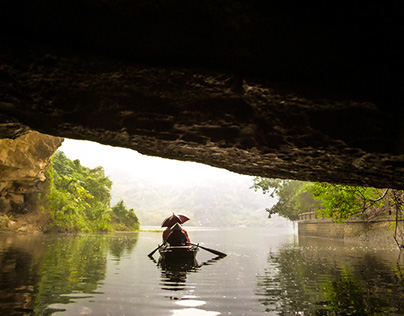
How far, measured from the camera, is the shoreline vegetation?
30.8 metres

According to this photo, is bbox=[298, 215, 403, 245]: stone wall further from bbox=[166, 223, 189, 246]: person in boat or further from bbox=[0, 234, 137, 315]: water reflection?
bbox=[0, 234, 137, 315]: water reflection

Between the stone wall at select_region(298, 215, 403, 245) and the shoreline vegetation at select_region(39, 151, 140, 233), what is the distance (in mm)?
23753

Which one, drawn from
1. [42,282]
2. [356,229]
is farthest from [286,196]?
[42,282]

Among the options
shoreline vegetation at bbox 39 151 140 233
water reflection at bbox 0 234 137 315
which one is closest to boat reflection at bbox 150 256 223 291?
water reflection at bbox 0 234 137 315

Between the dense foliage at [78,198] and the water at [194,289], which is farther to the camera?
the dense foliage at [78,198]

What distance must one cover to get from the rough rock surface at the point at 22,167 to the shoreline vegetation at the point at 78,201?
8.09ft

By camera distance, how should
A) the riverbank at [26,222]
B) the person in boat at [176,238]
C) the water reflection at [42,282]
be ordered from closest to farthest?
the water reflection at [42,282], the person in boat at [176,238], the riverbank at [26,222]

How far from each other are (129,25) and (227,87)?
1.16 meters

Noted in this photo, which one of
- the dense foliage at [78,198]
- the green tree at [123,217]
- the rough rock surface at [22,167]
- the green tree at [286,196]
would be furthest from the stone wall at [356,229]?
the green tree at [123,217]

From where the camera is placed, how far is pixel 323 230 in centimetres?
3070

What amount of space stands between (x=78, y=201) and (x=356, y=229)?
2877 cm

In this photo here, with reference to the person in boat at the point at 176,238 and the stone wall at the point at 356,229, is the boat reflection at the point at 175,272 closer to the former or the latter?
the person in boat at the point at 176,238

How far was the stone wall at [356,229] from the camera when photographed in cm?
2031

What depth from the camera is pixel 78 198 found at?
3238 cm
